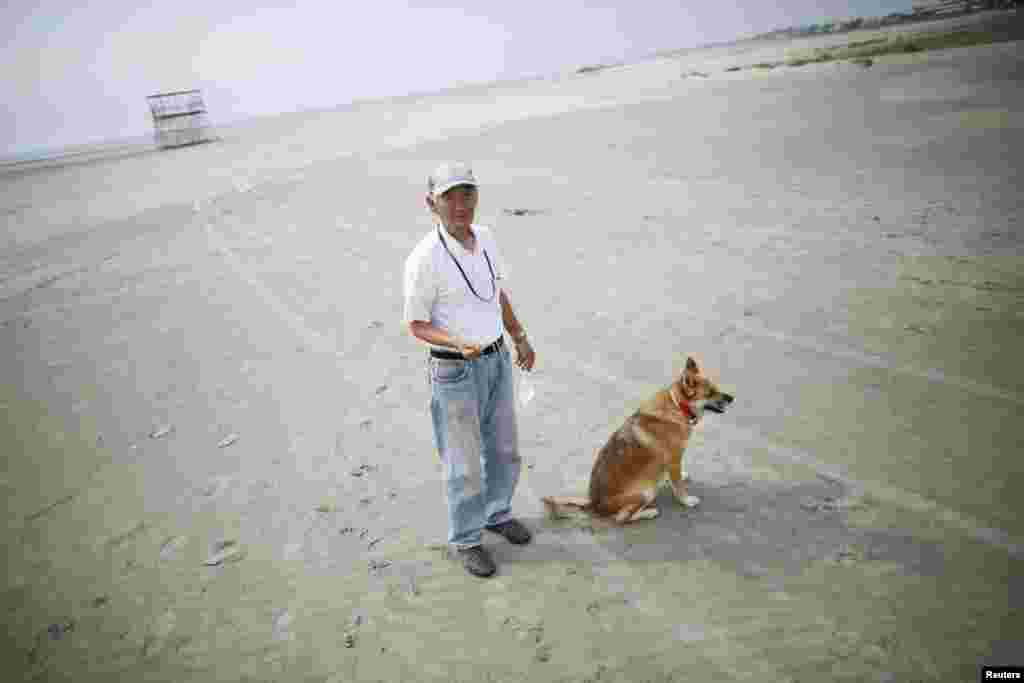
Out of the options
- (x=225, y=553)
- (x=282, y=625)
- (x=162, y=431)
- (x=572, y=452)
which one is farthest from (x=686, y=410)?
(x=162, y=431)

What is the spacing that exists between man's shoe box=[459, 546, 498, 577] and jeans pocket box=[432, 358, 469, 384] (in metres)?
1.28

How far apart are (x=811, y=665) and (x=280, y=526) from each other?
379 centimetres

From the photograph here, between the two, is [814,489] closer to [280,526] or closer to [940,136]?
[280,526]

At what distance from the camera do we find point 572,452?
4.75 metres

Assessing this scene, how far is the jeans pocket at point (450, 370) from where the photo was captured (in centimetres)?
317

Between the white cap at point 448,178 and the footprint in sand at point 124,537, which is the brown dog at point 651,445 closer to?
the white cap at point 448,178

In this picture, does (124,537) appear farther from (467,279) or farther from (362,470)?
(467,279)

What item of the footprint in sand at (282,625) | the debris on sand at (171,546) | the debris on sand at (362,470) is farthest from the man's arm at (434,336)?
the debris on sand at (171,546)

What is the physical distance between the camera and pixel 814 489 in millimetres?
3906

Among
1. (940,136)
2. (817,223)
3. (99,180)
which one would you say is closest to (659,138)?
(940,136)

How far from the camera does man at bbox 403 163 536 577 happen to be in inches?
116

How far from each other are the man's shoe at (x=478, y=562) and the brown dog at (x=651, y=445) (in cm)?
89

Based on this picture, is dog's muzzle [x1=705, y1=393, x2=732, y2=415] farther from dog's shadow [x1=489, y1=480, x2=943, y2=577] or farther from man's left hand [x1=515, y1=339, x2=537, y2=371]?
man's left hand [x1=515, y1=339, x2=537, y2=371]

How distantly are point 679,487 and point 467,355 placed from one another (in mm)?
2038
